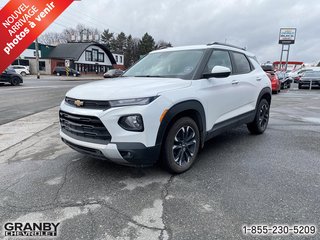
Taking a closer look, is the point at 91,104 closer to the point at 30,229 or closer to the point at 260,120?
the point at 30,229

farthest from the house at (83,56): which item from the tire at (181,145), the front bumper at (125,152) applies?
the front bumper at (125,152)

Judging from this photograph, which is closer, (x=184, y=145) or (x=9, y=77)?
(x=184, y=145)

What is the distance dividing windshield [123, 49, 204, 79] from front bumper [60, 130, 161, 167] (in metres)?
1.26

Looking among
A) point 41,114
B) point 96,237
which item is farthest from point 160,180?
point 41,114

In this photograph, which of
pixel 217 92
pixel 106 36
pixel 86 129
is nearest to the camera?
pixel 86 129

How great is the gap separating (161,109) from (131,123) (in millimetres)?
407

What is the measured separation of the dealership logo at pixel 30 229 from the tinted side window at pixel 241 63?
3.88m

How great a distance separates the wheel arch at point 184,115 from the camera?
3.23 meters

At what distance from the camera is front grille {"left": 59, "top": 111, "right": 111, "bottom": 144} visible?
312cm

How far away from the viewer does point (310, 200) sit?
3.02 m

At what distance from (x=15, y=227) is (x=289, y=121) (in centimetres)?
726

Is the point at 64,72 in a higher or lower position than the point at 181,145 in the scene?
higher

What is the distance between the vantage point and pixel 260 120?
5801mm

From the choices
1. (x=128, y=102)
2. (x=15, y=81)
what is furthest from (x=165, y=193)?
(x=15, y=81)
